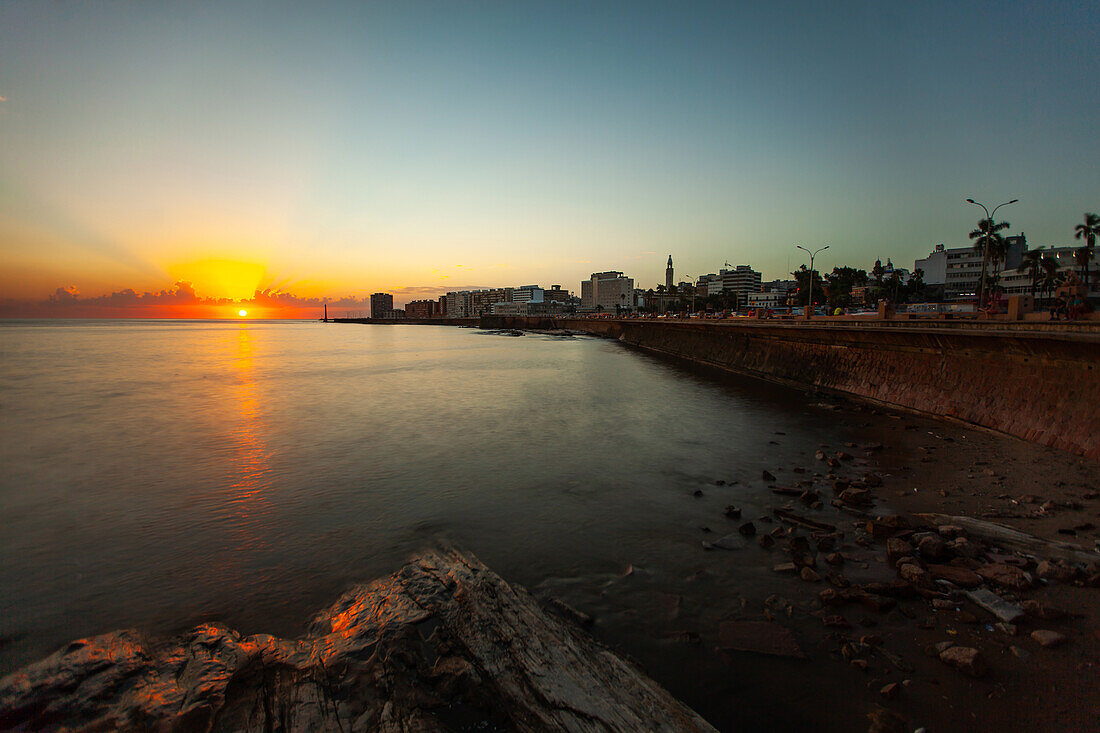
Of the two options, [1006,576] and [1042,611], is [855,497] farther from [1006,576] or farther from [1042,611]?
[1042,611]

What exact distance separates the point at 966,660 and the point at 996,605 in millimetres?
1456

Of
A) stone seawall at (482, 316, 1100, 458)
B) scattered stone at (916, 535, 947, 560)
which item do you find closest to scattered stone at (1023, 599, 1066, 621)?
scattered stone at (916, 535, 947, 560)

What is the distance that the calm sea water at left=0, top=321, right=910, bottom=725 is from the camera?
6914mm

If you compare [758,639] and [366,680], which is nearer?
[366,680]

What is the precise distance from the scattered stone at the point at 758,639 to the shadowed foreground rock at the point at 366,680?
1.53 m

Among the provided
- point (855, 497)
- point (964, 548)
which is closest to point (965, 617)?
point (964, 548)

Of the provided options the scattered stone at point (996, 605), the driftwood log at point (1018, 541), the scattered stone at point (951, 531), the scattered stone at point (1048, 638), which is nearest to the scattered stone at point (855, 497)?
the driftwood log at point (1018, 541)

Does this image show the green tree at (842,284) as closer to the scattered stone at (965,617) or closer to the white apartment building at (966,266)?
the white apartment building at (966,266)

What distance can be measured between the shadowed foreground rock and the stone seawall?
Result: 1374 cm

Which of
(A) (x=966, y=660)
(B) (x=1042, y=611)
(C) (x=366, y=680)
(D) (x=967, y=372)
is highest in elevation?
(D) (x=967, y=372)

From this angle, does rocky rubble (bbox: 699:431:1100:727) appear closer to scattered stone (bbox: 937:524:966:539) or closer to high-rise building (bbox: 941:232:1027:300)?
scattered stone (bbox: 937:524:966:539)

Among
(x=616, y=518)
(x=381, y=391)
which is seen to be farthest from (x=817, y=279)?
(x=616, y=518)

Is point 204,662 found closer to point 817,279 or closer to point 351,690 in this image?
point 351,690

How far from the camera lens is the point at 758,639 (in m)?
5.95
